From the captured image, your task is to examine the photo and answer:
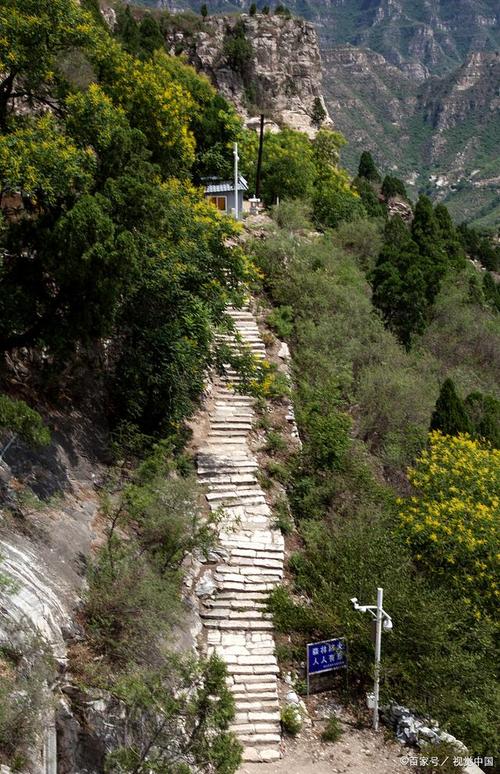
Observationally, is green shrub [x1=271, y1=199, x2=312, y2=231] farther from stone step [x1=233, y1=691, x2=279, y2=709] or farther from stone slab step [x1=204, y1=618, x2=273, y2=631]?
stone step [x1=233, y1=691, x2=279, y2=709]

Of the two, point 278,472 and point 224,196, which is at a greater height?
point 224,196

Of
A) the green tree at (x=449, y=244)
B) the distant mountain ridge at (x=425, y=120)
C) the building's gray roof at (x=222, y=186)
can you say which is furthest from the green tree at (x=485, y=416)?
the distant mountain ridge at (x=425, y=120)

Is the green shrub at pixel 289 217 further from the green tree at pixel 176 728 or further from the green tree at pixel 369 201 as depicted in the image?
the green tree at pixel 176 728

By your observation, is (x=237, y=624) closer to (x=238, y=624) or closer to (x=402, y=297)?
(x=238, y=624)

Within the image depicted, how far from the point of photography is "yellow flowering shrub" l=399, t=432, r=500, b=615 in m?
12.2

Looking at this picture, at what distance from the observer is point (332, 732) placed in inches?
409

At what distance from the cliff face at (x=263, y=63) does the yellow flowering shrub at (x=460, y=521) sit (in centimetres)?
3977

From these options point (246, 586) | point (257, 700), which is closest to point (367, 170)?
point (246, 586)

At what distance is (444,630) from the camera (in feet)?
36.0

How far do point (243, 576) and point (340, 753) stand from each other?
3.24m

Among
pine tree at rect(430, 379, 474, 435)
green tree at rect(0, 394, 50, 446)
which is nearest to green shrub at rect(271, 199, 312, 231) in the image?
pine tree at rect(430, 379, 474, 435)

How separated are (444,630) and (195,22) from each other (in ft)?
161

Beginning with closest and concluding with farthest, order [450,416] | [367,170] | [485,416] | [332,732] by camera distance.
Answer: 1. [332,732]
2. [450,416]
3. [485,416]
4. [367,170]

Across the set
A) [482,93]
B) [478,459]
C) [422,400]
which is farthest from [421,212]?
[482,93]
